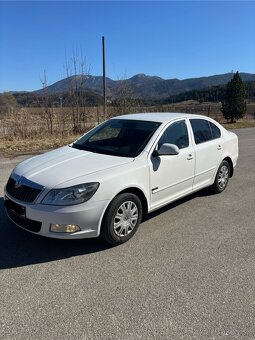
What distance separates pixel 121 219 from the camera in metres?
4.42

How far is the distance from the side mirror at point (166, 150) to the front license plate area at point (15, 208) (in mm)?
1880

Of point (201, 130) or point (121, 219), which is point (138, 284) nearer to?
point (121, 219)

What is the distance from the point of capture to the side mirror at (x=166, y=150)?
16.0ft

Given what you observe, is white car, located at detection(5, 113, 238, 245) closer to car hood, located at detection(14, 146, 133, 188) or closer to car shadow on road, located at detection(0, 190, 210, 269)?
car hood, located at detection(14, 146, 133, 188)

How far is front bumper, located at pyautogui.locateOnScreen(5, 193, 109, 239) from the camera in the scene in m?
3.95

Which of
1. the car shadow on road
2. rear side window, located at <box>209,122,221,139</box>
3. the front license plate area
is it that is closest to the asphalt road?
the car shadow on road

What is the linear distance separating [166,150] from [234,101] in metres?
23.5

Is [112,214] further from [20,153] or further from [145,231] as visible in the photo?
[20,153]

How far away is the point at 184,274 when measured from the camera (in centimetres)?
379

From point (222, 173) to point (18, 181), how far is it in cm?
389

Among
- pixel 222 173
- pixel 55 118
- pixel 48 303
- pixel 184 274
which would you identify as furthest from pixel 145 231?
pixel 55 118

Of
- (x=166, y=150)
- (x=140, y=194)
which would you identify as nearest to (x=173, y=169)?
(x=166, y=150)

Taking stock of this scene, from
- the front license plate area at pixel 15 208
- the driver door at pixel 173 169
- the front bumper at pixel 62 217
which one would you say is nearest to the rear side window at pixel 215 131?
the driver door at pixel 173 169

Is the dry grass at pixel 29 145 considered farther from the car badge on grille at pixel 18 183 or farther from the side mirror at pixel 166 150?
the side mirror at pixel 166 150
